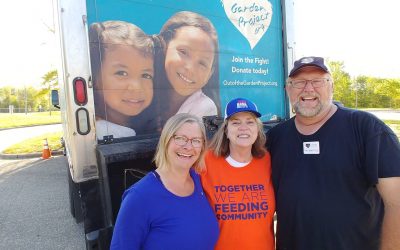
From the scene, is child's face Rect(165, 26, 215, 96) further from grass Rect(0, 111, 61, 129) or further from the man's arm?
grass Rect(0, 111, 61, 129)

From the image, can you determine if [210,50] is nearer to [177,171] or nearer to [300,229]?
[177,171]

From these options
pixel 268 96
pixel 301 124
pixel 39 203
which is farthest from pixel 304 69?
pixel 39 203

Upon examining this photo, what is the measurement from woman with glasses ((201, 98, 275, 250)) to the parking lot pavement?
8.22 ft

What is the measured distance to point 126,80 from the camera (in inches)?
99.1

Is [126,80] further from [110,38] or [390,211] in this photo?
[390,211]

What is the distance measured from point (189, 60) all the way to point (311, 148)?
4.72 feet

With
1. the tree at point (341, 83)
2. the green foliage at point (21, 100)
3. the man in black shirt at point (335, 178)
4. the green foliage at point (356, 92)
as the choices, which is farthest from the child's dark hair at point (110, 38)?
the green foliage at point (21, 100)

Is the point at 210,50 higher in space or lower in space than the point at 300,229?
higher

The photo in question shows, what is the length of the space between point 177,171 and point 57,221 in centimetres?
346

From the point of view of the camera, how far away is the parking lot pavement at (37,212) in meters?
3.93

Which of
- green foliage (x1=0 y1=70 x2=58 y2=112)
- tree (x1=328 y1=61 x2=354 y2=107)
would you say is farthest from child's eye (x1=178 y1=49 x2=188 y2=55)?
green foliage (x1=0 y1=70 x2=58 y2=112)

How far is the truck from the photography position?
233 centimetres

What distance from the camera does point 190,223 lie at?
165 centimetres

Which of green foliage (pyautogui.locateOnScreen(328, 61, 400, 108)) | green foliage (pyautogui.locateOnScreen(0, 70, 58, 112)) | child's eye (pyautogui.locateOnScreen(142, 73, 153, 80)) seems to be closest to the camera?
Result: child's eye (pyautogui.locateOnScreen(142, 73, 153, 80))
